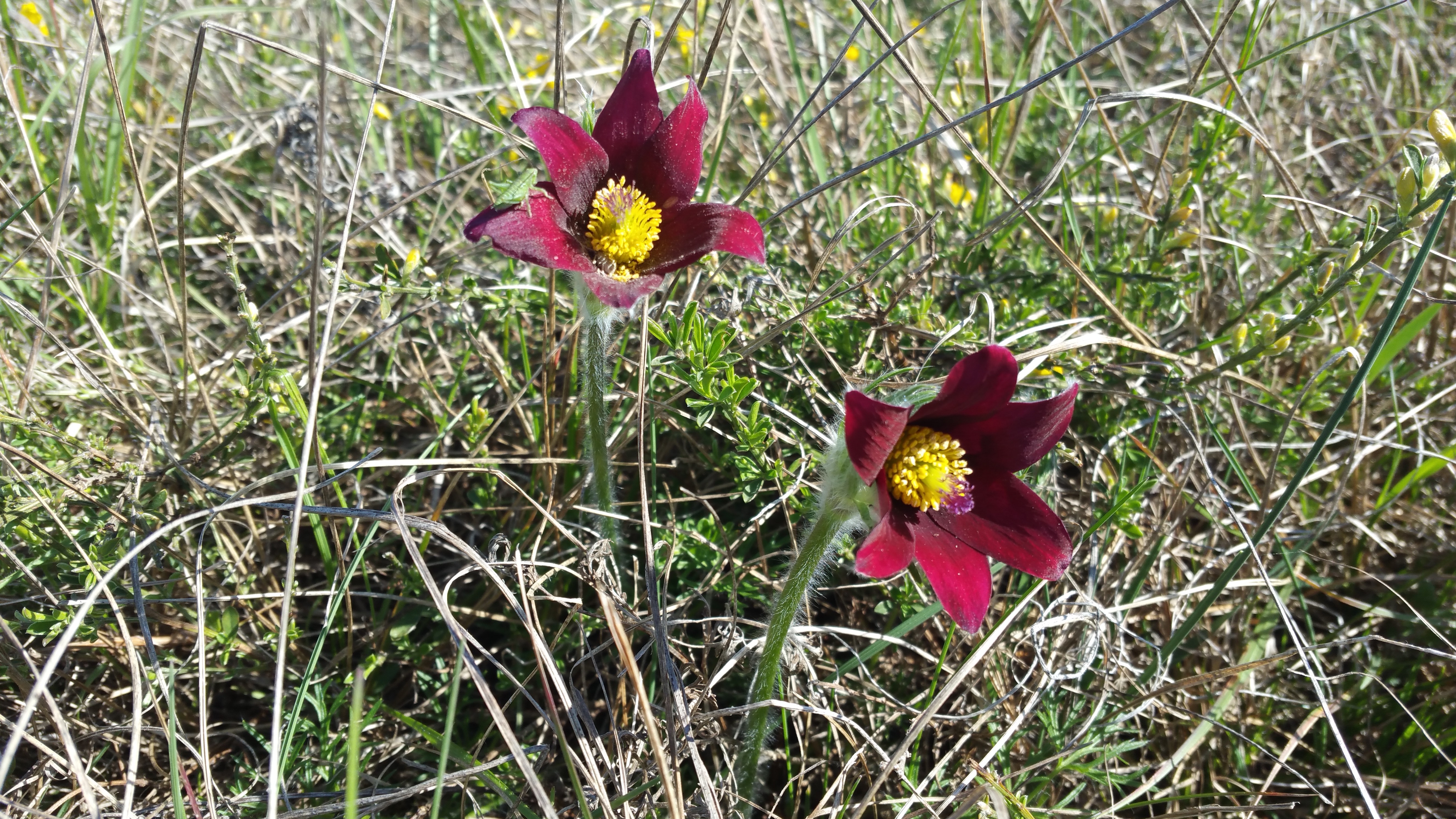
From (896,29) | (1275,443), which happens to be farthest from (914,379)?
(896,29)

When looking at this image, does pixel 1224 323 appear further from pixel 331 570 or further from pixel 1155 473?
pixel 331 570

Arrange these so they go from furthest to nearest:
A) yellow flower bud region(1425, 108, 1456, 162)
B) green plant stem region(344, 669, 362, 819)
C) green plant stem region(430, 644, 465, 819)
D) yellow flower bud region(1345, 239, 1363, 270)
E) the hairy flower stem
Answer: yellow flower bud region(1345, 239, 1363, 270)
yellow flower bud region(1425, 108, 1456, 162)
the hairy flower stem
green plant stem region(430, 644, 465, 819)
green plant stem region(344, 669, 362, 819)

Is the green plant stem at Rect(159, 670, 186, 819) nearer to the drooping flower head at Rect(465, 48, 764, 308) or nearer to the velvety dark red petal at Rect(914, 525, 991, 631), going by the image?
the drooping flower head at Rect(465, 48, 764, 308)

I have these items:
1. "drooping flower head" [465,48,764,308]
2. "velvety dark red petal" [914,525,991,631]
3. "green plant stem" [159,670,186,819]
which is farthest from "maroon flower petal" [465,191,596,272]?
"green plant stem" [159,670,186,819]

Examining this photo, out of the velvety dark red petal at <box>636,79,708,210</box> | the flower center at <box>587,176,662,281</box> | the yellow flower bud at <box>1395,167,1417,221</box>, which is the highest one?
the velvety dark red petal at <box>636,79,708,210</box>

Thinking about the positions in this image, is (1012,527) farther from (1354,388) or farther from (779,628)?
(1354,388)

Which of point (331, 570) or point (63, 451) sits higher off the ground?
point (63, 451)

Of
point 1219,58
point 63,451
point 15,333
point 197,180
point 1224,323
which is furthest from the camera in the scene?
point 197,180

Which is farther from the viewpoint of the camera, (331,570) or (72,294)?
(72,294)
